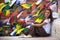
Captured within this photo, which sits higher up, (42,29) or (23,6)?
(23,6)

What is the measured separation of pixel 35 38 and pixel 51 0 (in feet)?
3.64

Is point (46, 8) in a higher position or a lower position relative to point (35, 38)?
higher

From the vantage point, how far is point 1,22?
5.29 meters

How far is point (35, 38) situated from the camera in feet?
17.0

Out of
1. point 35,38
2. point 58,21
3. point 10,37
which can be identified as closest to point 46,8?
point 58,21

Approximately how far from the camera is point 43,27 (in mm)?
5242

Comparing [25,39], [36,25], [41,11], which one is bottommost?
[25,39]

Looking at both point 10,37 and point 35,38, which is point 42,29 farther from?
point 10,37

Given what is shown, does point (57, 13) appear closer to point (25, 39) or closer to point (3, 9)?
point (25, 39)

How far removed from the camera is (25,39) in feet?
16.9

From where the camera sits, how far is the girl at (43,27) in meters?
5.23

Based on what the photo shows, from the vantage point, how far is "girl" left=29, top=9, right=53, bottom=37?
523 centimetres

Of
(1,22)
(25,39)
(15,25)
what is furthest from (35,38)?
(1,22)

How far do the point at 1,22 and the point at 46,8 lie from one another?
4.20 feet
